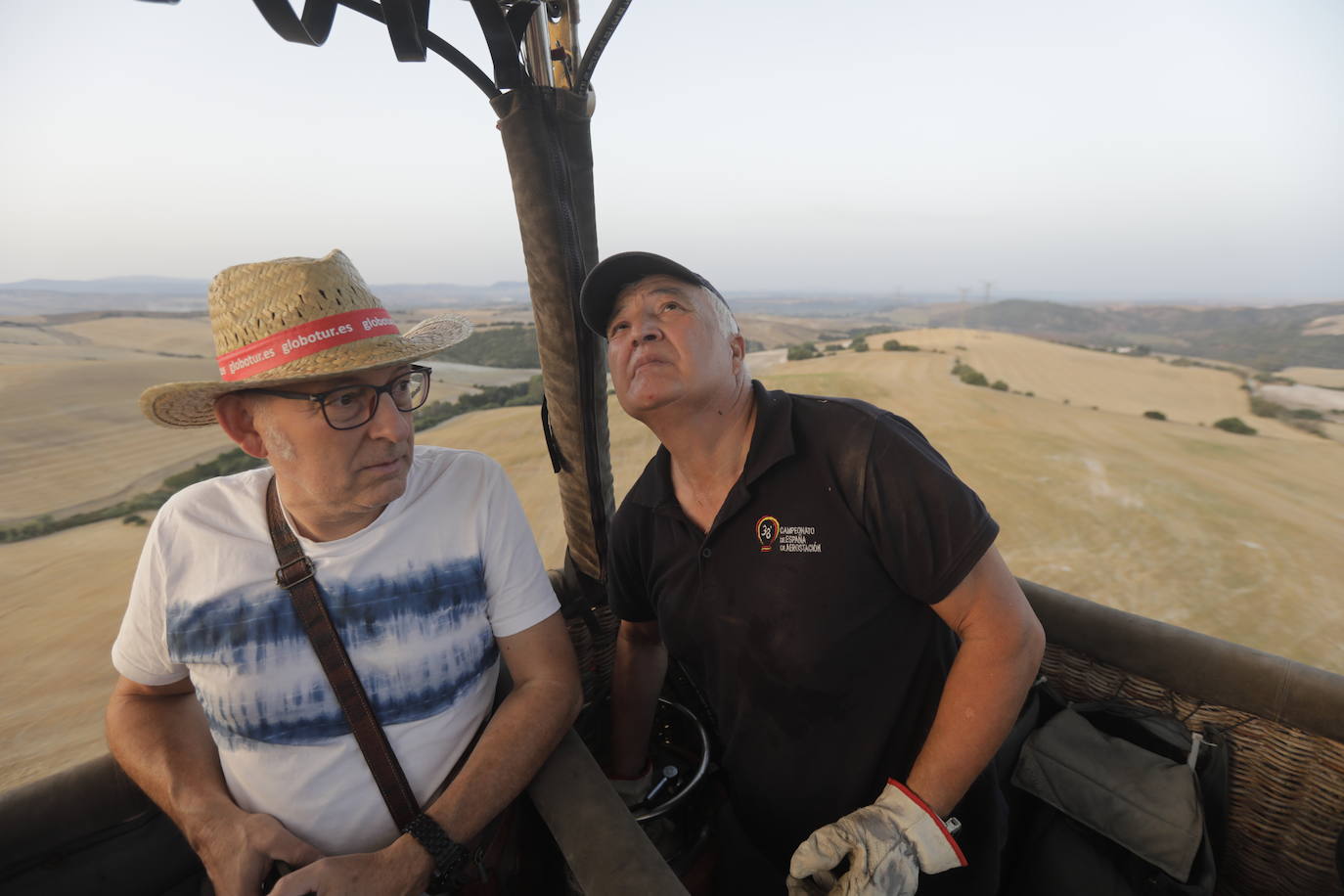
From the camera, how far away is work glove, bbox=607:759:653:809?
182cm

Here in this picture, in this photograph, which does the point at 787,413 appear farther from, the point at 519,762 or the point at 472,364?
the point at 472,364

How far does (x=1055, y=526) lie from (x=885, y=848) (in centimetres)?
338

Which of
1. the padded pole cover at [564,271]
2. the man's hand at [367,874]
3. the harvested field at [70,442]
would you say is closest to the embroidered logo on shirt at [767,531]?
the padded pole cover at [564,271]

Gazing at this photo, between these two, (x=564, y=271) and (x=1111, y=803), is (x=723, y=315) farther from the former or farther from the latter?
(x=1111, y=803)

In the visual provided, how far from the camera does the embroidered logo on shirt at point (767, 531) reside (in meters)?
1.40

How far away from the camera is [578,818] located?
4.18 feet

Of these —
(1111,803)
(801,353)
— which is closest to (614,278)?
(1111,803)

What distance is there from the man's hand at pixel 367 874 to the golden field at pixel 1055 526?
1028 mm

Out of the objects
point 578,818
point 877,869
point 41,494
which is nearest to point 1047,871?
point 877,869

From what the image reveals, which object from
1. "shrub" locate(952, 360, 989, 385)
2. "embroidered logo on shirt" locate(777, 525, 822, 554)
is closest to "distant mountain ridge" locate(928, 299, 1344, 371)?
"shrub" locate(952, 360, 989, 385)

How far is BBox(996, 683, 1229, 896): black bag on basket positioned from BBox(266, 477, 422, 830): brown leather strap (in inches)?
75.1

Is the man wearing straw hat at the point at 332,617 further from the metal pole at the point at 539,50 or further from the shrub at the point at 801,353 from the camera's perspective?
the shrub at the point at 801,353

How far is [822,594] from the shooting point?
1.35 metres

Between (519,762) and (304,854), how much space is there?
1.75ft
